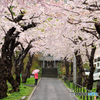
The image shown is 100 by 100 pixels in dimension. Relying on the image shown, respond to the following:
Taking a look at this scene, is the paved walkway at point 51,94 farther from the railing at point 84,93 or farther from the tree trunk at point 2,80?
the tree trunk at point 2,80

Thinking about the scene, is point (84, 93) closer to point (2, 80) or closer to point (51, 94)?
point (2, 80)

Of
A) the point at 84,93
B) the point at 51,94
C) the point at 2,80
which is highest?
the point at 2,80

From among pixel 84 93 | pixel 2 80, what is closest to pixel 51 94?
pixel 2 80

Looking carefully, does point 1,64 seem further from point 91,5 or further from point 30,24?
point 91,5

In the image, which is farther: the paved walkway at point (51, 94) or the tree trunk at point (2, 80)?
the paved walkway at point (51, 94)

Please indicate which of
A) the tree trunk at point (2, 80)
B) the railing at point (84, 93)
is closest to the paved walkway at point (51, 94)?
the railing at point (84, 93)

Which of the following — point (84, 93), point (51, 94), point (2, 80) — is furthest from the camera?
point (51, 94)

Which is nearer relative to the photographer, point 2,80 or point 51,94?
point 2,80

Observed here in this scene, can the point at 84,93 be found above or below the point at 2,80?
below

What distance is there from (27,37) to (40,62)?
2995cm

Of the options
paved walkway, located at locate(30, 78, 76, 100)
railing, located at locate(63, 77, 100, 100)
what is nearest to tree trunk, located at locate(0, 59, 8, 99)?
paved walkway, located at locate(30, 78, 76, 100)

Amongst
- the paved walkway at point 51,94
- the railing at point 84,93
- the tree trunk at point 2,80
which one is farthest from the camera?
the paved walkway at point 51,94

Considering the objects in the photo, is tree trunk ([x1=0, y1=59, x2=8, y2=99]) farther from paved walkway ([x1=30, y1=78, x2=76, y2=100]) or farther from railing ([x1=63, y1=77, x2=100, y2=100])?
railing ([x1=63, y1=77, x2=100, y2=100])

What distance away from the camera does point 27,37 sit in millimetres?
19625
